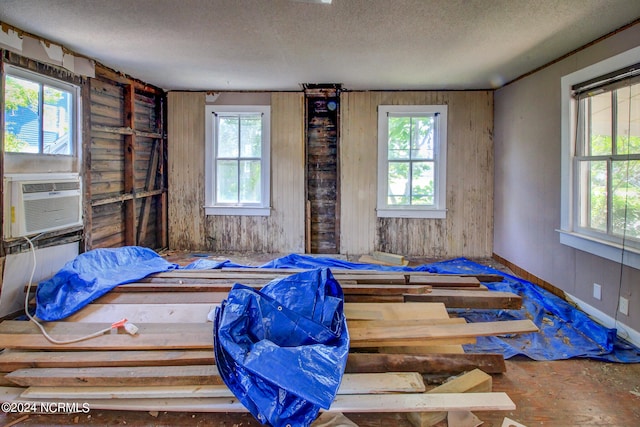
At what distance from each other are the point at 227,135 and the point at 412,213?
3097 millimetres

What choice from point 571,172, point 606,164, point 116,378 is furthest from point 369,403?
point 571,172

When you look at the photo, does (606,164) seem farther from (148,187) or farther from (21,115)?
(148,187)

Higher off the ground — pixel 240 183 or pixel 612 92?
pixel 612 92

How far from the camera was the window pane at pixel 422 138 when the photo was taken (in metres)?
5.69

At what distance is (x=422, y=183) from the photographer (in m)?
5.73

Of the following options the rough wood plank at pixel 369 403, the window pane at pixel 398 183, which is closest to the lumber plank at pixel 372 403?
the rough wood plank at pixel 369 403

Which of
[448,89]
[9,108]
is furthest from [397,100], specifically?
[9,108]

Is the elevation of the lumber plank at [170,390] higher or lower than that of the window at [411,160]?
lower

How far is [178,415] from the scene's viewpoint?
2.04 metres

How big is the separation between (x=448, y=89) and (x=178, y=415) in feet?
17.4

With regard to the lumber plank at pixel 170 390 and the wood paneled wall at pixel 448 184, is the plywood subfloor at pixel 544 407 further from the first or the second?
the wood paneled wall at pixel 448 184

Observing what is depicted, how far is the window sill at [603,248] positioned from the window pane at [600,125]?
773mm

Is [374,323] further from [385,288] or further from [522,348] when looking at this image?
[522,348]

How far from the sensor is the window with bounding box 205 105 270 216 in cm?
583
